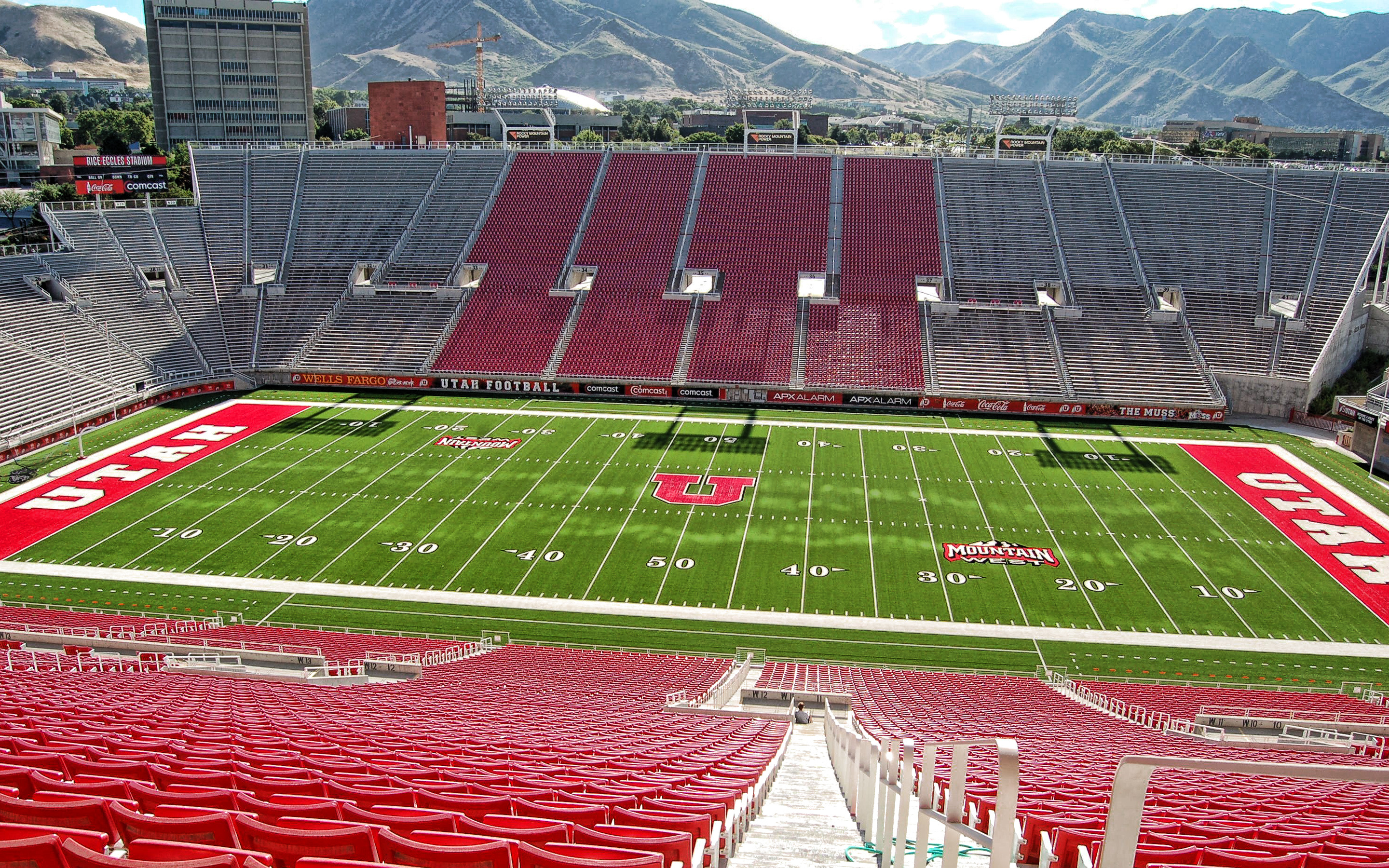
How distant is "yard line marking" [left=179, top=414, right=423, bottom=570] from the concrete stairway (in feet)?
76.5

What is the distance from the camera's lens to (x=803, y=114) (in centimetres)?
14025

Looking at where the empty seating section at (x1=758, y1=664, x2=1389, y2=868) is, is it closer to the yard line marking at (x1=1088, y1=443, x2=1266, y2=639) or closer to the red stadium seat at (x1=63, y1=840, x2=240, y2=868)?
the red stadium seat at (x1=63, y1=840, x2=240, y2=868)

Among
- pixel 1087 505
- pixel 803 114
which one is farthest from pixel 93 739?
pixel 803 114

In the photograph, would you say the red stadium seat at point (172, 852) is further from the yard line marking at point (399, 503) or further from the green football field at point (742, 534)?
the yard line marking at point (399, 503)

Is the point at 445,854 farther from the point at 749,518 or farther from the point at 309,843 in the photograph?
the point at 749,518

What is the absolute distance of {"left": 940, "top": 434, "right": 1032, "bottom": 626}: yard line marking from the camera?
81.9ft

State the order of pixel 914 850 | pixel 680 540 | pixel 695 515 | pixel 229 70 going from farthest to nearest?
pixel 229 70, pixel 695 515, pixel 680 540, pixel 914 850

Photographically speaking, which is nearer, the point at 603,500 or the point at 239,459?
the point at 603,500

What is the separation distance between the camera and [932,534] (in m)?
29.5

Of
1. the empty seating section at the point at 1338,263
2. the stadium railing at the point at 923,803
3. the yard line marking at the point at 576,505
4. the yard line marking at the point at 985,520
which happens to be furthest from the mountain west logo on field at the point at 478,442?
the empty seating section at the point at 1338,263

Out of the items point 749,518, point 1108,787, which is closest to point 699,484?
point 749,518

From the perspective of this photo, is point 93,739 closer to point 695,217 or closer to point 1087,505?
point 1087,505

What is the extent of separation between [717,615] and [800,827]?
18.1 metres

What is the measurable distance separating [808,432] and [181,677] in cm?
2800
